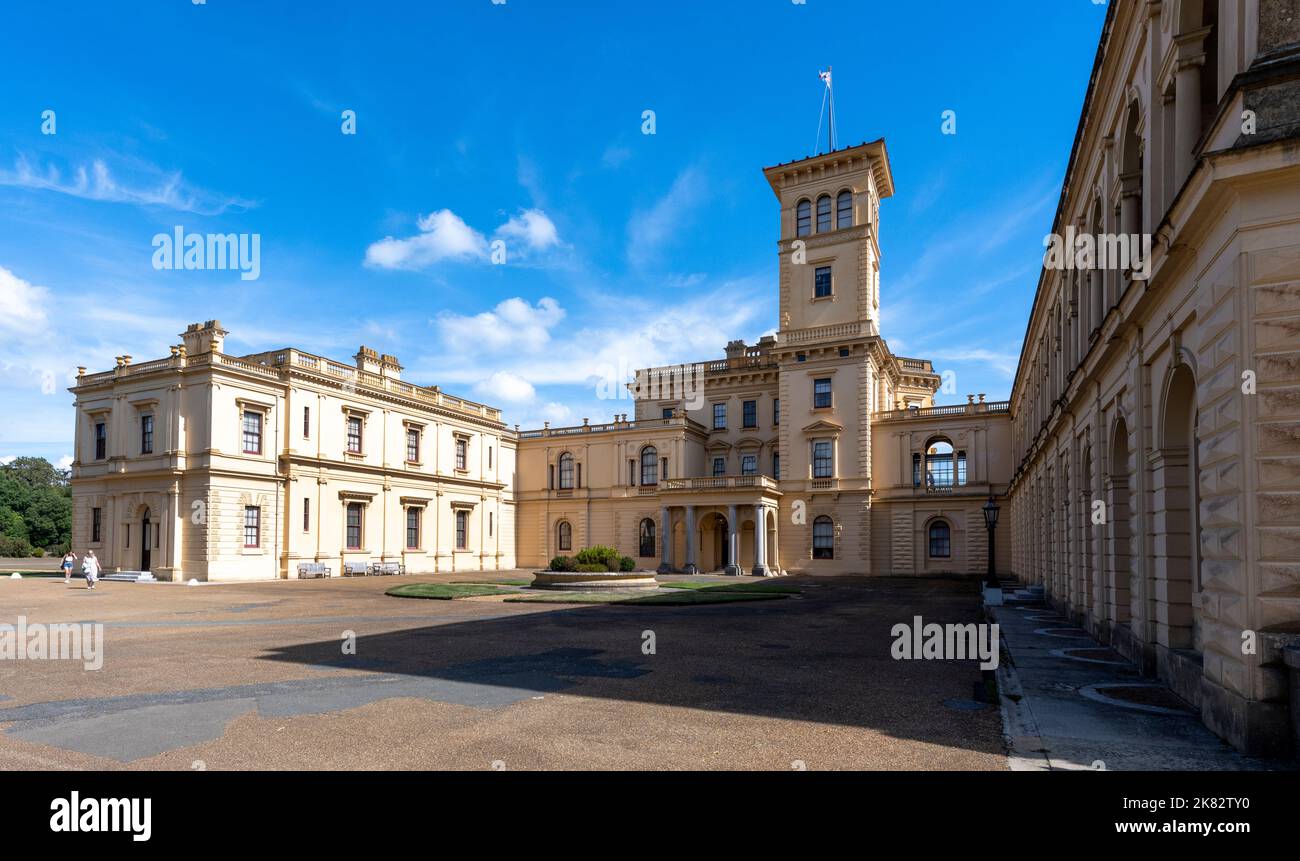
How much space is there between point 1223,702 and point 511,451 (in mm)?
53001

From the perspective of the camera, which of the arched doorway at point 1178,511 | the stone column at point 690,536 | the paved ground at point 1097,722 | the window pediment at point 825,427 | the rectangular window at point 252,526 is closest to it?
the paved ground at point 1097,722

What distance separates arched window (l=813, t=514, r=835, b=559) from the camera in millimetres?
45969

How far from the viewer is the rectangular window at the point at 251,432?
3781 cm

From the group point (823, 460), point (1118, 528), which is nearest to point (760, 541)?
point (823, 460)

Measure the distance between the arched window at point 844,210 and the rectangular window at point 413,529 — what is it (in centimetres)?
3161

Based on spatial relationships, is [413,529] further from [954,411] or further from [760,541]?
[954,411]

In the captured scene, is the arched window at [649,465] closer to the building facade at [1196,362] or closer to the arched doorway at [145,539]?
the arched doorway at [145,539]

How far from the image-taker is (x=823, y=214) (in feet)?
158

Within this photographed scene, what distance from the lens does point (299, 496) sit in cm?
3984

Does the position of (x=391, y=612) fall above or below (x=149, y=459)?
below

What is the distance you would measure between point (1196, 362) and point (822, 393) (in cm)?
3822

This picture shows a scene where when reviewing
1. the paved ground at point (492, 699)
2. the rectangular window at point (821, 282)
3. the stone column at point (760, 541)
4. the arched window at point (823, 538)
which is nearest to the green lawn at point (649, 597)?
the paved ground at point (492, 699)
